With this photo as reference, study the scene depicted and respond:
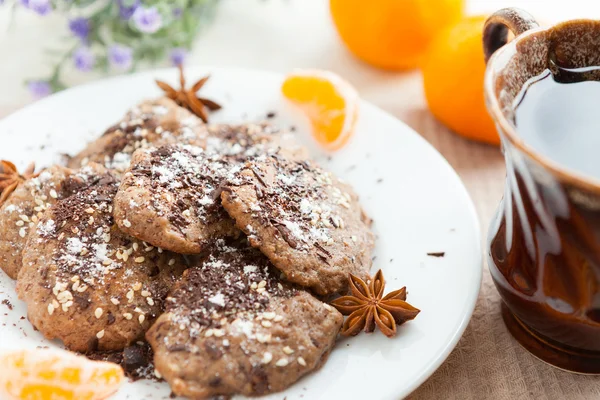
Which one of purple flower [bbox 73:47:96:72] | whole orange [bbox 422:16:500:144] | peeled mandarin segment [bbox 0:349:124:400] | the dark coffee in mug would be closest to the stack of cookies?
peeled mandarin segment [bbox 0:349:124:400]

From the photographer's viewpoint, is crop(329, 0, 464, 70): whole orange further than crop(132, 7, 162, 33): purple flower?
Yes

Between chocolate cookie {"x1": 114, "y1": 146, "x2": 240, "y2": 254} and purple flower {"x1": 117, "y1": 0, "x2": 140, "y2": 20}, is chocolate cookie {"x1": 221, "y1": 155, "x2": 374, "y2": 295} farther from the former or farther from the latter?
purple flower {"x1": 117, "y1": 0, "x2": 140, "y2": 20}

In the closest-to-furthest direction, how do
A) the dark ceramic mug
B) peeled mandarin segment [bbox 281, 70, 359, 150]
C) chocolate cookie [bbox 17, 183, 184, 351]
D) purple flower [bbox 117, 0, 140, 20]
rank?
the dark ceramic mug, chocolate cookie [bbox 17, 183, 184, 351], peeled mandarin segment [bbox 281, 70, 359, 150], purple flower [bbox 117, 0, 140, 20]

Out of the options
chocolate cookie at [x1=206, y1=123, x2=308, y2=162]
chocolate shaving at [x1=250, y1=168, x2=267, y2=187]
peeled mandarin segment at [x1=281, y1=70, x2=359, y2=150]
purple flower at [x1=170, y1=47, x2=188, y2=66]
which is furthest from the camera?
purple flower at [x1=170, y1=47, x2=188, y2=66]

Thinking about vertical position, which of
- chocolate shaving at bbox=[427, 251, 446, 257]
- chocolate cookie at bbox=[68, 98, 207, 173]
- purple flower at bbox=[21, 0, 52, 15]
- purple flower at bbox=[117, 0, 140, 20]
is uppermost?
purple flower at bbox=[21, 0, 52, 15]

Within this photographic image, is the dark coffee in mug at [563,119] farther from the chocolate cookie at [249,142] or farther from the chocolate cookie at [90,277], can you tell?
the chocolate cookie at [90,277]

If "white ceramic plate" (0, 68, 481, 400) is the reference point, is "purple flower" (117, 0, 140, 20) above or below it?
above
